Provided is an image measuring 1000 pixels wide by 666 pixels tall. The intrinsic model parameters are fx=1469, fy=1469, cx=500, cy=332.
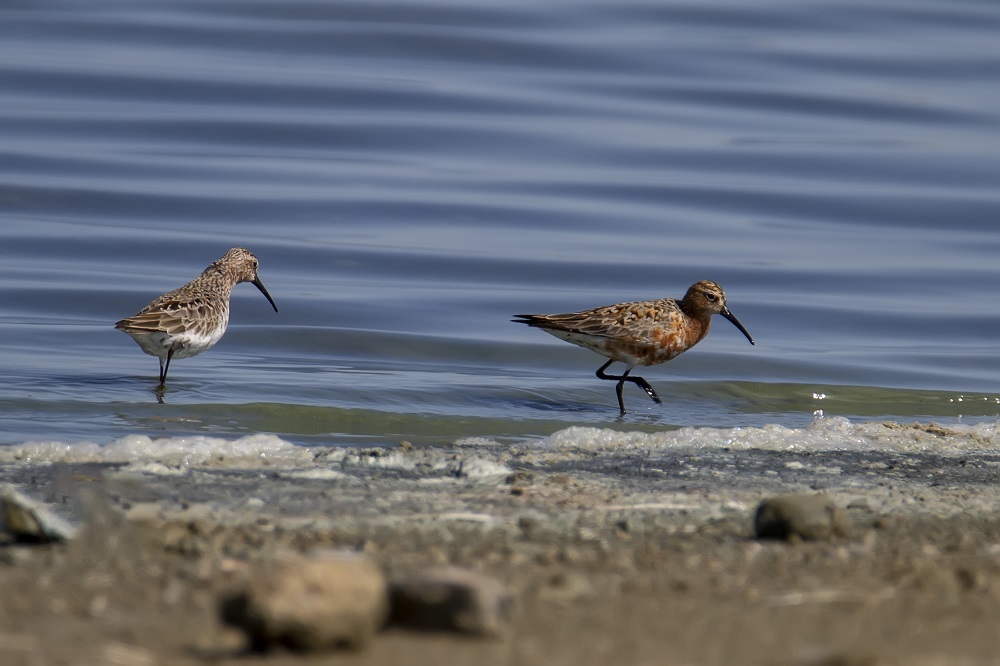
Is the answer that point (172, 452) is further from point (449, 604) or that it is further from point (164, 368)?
point (449, 604)

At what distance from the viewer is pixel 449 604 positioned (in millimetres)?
3504

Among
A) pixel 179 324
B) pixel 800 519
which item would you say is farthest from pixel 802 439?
pixel 179 324

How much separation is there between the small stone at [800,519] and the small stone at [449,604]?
1.56 m

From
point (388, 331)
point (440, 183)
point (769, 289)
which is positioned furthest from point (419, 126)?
point (388, 331)

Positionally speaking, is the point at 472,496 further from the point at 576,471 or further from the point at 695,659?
the point at 695,659

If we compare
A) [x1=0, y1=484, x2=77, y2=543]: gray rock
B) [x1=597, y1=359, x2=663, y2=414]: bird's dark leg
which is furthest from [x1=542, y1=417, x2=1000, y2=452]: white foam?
[x1=0, y1=484, x2=77, y2=543]: gray rock

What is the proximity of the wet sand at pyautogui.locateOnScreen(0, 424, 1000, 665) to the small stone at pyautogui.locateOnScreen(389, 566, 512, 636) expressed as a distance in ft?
0.13

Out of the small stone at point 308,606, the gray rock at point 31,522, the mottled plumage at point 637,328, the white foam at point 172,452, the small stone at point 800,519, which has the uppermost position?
the mottled plumage at point 637,328

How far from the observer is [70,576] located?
409 centimetres

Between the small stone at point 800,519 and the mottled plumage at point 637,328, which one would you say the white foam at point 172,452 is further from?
the mottled plumage at point 637,328

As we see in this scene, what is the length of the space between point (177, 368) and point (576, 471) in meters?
5.35

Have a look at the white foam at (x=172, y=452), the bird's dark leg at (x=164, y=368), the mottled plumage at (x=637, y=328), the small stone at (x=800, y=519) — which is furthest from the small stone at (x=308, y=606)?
the mottled plumage at (x=637, y=328)

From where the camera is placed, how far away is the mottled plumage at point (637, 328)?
10.8m

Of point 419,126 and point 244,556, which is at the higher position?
point 419,126
